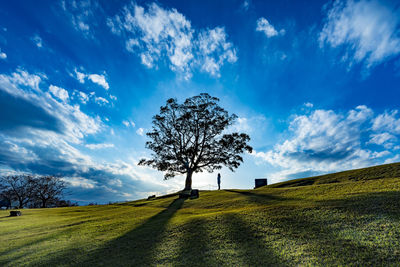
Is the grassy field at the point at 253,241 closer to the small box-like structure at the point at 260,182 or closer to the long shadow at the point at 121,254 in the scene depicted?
the long shadow at the point at 121,254

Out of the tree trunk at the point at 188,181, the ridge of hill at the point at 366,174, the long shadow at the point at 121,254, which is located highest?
the tree trunk at the point at 188,181

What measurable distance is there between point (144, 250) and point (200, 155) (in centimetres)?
2900

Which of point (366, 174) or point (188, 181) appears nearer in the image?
point (366, 174)

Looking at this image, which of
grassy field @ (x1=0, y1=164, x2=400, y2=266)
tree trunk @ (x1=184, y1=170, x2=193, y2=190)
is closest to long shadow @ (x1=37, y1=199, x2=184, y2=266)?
grassy field @ (x1=0, y1=164, x2=400, y2=266)

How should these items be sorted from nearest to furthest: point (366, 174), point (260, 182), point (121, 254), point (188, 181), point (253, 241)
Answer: point (253, 241), point (121, 254), point (366, 174), point (260, 182), point (188, 181)

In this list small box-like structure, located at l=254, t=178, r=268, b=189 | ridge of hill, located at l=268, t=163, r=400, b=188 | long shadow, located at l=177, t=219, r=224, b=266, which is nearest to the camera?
long shadow, located at l=177, t=219, r=224, b=266

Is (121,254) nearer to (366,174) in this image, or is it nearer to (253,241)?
(253,241)

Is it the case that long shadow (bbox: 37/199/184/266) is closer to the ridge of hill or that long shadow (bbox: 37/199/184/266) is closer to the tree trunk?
the ridge of hill

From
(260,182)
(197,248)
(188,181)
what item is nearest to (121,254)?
(197,248)

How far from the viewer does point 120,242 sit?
8578 millimetres

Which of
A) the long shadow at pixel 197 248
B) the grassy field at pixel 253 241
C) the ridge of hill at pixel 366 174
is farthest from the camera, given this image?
the ridge of hill at pixel 366 174

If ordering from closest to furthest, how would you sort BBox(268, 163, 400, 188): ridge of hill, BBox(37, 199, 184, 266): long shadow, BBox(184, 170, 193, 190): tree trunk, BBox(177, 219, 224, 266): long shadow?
BBox(177, 219, 224, 266): long shadow < BBox(37, 199, 184, 266): long shadow < BBox(268, 163, 400, 188): ridge of hill < BBox(184, 170, 193, 190): tree trunk

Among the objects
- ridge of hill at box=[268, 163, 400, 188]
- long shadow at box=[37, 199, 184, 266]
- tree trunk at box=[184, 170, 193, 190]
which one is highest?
tree trunk at box=[184, 170, 193, 190]

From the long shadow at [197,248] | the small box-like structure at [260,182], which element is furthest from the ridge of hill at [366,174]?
the long shadow at [197,248]
